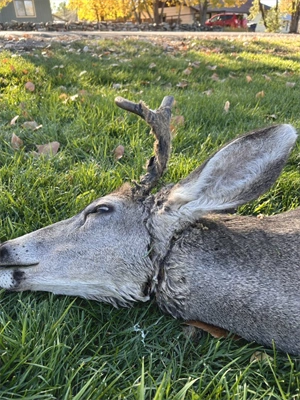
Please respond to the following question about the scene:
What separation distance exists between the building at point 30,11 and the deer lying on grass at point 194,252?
33.6 m

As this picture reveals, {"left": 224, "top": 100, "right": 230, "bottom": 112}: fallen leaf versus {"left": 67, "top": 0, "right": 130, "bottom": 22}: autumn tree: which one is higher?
{"left": 224, "top": 100, "right": 230, "bottom": 112}: fallen leaf

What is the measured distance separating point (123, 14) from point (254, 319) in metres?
37.6

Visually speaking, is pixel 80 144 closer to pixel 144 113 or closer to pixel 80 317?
pixel 144 113

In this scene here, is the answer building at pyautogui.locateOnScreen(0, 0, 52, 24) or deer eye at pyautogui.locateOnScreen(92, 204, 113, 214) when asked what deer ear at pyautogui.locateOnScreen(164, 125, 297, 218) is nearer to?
deer eye at pyautogui.locateOnScreen(92, 204, 113, 214)

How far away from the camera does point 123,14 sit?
36031 millimetres

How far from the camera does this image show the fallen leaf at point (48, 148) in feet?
12.2

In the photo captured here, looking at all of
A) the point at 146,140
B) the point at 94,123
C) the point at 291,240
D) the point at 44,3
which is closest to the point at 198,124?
the point at 146,140

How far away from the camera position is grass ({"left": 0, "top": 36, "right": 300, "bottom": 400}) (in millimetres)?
1812

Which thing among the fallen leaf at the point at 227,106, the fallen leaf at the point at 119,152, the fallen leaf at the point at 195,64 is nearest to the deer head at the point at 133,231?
the fallen leaf at the point at 119,152

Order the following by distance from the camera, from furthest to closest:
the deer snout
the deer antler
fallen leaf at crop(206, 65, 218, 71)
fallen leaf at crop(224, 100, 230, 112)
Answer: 1. fallen leaf at crop(206, 65, 218, 71)
2. fallen leaf at crop(224, 100, 230, 112)
3. the deer antler
4. the deer snout

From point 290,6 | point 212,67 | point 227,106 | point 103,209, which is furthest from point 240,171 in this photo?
point 290,6

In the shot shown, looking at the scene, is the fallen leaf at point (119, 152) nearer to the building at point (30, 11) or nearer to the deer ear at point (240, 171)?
the deer ear at point (240, 171)

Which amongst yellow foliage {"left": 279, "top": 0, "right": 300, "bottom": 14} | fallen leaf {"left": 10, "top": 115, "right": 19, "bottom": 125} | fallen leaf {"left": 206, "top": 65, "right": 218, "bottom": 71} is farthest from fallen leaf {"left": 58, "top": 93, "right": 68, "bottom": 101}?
yellow foliage {"left": 279, "top": 0, "right": 300, "bottom": 14}

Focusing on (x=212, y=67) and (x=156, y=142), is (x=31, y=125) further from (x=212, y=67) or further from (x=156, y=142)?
(x=212, y=67)
